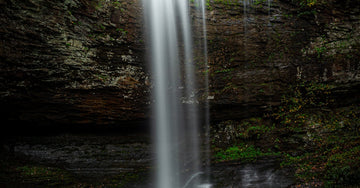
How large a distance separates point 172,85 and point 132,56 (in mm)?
1806

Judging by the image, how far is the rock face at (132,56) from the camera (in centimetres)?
552

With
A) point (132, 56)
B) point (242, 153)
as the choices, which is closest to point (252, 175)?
point (242, 153)

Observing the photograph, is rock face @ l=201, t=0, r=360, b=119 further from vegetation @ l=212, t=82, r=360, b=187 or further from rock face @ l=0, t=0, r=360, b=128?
vegetation @ l=212, t=82, r=360, b=187

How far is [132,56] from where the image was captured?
6.64 metres

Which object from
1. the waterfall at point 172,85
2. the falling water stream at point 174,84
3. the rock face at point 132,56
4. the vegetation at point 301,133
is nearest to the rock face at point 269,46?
the rock face at point 132,56

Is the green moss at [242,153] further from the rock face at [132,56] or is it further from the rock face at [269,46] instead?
the rock face at [269,46]

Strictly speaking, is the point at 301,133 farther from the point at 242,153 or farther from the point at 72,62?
the point at 72,62

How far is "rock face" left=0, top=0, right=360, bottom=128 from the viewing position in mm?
5523

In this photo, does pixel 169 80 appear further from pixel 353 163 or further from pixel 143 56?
pixel 353 163

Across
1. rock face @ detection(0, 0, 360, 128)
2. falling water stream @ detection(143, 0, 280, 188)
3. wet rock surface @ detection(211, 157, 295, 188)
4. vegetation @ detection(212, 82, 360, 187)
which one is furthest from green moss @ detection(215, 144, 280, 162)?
rock face @ detection(0, 0, 360, 128)

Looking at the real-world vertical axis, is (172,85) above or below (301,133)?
above

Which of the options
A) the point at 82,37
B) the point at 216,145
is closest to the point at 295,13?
the point at 216,145

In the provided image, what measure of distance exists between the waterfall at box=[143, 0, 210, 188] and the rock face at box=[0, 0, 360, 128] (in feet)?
1.33

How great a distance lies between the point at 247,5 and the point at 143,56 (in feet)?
15.2
